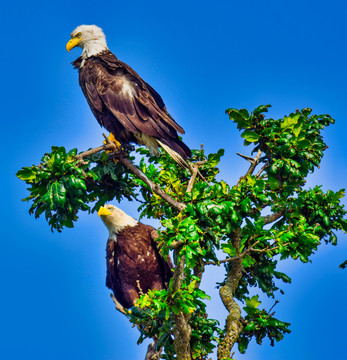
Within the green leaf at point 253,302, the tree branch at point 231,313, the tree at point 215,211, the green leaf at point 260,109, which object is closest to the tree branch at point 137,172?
the tree at point 215,211

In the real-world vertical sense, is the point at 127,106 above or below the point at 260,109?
above

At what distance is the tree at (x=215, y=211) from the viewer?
530 cm

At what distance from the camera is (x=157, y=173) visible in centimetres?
641

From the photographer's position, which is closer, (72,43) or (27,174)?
(27,174)

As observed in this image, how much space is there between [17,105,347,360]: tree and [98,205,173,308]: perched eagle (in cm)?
126

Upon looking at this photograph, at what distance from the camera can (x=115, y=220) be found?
799 cm

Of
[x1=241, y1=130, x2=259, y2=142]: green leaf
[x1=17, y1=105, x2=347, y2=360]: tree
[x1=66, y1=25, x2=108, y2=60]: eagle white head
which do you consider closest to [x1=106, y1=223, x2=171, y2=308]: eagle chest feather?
[x1=17, y1=105, x2=347, y2=360]: tree

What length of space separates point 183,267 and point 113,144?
1.67m

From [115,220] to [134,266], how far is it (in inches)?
34.8

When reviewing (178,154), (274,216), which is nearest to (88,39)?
(178,154)

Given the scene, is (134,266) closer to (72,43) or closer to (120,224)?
(120,224)

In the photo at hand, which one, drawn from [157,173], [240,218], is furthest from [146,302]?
[157,173]

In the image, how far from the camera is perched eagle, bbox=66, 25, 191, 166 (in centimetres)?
602

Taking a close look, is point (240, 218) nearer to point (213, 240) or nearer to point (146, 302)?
point (213, 240)
